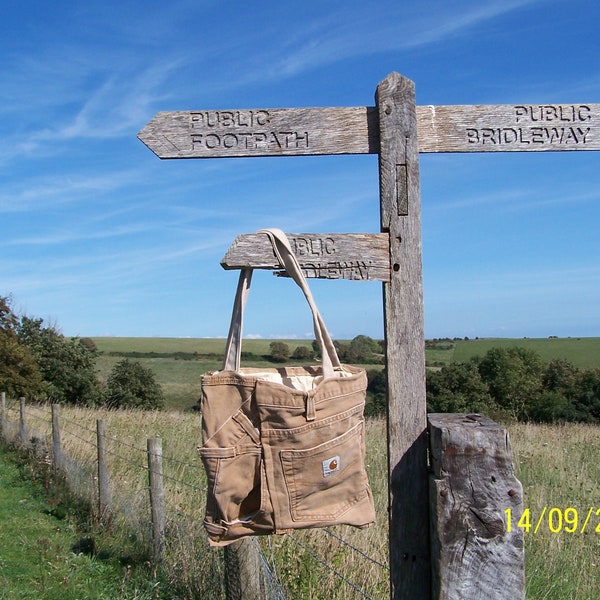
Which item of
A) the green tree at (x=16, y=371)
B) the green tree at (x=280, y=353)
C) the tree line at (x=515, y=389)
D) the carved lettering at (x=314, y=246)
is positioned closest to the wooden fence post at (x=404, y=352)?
the carved lettering at (x=314, y=246)

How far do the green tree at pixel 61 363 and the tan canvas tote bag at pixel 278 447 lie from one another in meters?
29.6

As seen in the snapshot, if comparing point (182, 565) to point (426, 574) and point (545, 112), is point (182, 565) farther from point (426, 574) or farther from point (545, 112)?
point (545, 112)

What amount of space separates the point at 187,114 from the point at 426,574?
2107 millimetres

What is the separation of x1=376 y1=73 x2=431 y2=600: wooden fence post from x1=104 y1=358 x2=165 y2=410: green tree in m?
29.8

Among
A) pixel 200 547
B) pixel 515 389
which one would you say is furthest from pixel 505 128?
pixel 515 389

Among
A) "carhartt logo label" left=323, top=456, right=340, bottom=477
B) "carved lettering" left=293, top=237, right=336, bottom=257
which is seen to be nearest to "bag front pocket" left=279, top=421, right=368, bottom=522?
"carhartt logo label" left=323, top=456, right=340, bottom=477

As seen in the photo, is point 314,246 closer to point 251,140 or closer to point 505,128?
point 251,140

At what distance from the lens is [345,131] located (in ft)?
9.33

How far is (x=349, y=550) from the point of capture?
4434 mm

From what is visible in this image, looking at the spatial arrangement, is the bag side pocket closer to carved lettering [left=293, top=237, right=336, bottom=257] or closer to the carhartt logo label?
the carhartt logo label

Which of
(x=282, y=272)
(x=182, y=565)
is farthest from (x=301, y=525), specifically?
(x=182, y=565)

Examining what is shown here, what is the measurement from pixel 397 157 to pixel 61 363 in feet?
101

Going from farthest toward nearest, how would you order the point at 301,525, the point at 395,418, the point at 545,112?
the point at 545,112 < the point at 395,418 < the point at 301,525

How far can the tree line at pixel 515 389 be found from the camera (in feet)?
77.9
